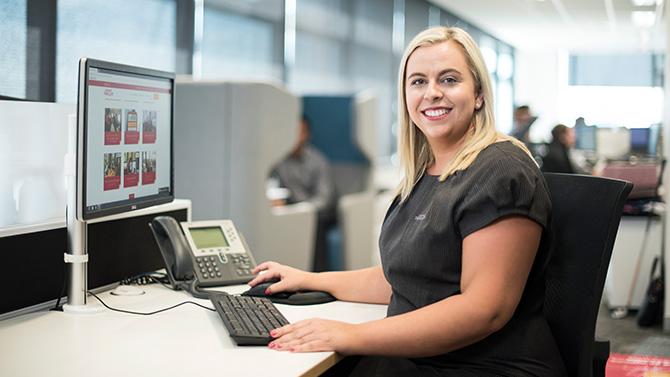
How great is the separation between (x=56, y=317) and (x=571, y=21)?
32.5 ft

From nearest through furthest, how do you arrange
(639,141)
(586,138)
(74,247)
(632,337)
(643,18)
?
(74,247) → (632,337) → (639,141) → (586,138) → (643,18)

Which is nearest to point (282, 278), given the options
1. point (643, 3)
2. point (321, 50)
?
point (321, 50)

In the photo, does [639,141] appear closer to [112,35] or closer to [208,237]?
[112,35]

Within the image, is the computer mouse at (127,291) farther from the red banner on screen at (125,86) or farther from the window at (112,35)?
the window at (112,35)

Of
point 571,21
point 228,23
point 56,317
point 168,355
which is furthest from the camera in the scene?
point 571,21

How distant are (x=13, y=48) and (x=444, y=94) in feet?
7.40

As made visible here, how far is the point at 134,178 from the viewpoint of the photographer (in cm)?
184

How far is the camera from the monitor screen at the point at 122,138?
5.31ft

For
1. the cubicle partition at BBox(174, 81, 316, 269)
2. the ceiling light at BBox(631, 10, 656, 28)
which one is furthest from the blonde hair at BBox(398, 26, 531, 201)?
the ceiling light at BBox(631, 10, 656, 28)

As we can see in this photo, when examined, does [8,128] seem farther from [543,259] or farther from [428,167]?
[543,259]

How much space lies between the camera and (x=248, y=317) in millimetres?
1621

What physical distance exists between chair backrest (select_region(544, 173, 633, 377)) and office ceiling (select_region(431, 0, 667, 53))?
759 cm

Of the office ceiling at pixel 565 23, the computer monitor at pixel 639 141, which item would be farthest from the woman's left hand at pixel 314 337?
the office ceiling at pixel 565 23

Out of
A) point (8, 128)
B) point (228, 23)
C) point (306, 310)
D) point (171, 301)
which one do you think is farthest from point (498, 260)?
point (228, 23)
